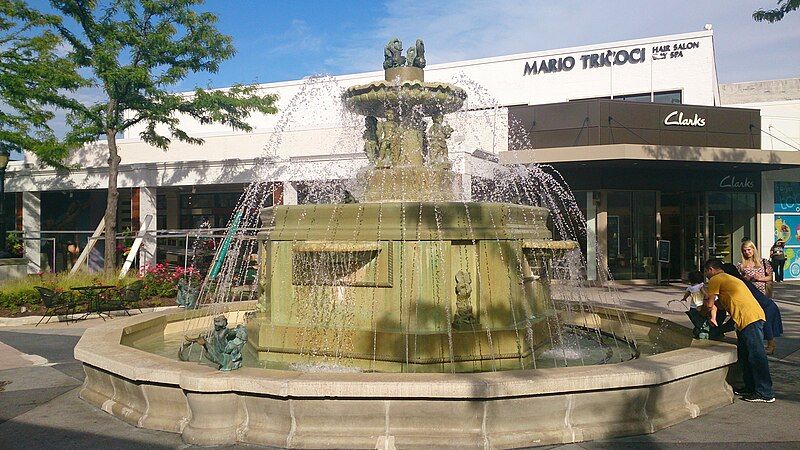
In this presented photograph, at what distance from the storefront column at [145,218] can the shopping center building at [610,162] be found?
0.18ft

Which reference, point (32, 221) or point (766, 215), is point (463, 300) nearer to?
point (766, 215)

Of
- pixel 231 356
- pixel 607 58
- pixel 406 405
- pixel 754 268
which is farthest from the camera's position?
pixel 607 58

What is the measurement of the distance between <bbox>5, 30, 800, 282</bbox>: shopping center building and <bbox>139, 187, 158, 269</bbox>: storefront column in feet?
0.18

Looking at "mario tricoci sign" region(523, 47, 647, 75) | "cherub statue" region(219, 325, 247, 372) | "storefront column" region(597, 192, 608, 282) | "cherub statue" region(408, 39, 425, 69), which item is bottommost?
"cherub statue" region(219, 325, 247, 372)

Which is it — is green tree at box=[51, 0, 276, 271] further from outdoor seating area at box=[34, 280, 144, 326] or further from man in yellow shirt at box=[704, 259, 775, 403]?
man in yellow shirt at box=[704, 259, 775, 403]

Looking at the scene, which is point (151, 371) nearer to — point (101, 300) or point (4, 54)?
point (101, 300)

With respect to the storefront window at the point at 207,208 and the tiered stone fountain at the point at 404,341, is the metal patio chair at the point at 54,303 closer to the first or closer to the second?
the tiered stone fountain at the point at 404,341

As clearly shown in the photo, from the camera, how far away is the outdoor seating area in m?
14.6

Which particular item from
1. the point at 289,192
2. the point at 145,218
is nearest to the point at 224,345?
the point at 289,192

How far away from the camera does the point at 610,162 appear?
2247cm

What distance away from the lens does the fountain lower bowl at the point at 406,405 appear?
521 cm

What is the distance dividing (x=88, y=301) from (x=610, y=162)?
16.8 m

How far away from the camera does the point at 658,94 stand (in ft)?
97.5

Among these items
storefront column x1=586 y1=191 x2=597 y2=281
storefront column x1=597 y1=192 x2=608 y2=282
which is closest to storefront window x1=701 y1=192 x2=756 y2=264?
storefront column x1=597 y1=192 x2=608 y2=282
